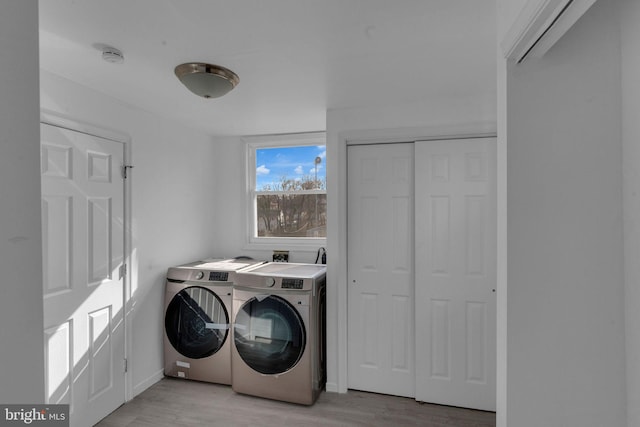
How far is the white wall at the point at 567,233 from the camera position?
1024mm

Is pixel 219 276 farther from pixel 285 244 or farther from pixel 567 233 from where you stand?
pixel 567 233

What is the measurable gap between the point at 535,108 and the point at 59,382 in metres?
2.84

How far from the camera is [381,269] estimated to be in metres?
2.69

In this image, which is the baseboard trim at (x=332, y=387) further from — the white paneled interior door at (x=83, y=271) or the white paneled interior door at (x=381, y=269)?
the white paneled interior door at (x=83, y=271)

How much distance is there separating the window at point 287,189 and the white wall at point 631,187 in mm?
2520

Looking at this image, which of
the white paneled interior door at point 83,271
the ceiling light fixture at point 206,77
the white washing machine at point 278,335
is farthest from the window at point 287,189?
the ceiling light fixture at point 206,77

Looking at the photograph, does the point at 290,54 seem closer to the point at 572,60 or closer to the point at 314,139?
the point at 572,60

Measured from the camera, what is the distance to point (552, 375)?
3.47 ft

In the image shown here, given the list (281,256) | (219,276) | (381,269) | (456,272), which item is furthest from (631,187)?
(281,256)

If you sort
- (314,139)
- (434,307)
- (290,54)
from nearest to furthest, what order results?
(290,54) < (434,307) < (314,139)

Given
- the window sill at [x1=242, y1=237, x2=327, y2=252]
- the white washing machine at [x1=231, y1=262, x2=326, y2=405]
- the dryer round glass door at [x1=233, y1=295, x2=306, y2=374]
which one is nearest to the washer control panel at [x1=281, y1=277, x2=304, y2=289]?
the white washing machine at [x1=231, y1=262, x2=326, y2=405]

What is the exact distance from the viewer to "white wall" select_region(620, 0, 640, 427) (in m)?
0.95

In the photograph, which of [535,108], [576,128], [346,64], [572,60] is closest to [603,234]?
[576,128]

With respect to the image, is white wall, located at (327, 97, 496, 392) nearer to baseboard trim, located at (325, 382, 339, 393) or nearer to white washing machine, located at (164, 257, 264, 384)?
baseboard trim, located at (325, 382, 339, 393)
